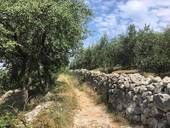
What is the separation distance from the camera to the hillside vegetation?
65.7 m

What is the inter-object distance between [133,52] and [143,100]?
6758 cm

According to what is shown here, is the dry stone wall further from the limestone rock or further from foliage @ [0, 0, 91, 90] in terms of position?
foliage @ [0, 0, 91, 90]

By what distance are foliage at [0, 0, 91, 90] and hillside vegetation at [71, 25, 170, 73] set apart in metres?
26.1

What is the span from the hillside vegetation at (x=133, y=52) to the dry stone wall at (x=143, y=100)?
3705cm

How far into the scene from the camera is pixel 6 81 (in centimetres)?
3247

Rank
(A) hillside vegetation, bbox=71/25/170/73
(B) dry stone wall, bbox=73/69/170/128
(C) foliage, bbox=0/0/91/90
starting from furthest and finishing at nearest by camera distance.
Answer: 1. (A) hillside vegetation, bbox=71/25/170/73
2. (C) foliage, bbox=0/0/91/90
3. (B) dry stone wall, bbox=73/69/170/128

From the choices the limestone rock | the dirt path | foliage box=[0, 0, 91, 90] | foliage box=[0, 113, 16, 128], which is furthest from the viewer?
foliage box=[0, 0, 91, 90]

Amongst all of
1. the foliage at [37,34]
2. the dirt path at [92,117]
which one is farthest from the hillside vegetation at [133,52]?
the dirt path at [92,117]

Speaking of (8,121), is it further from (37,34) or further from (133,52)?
(133,52)

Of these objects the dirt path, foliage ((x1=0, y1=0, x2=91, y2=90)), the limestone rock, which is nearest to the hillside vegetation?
foliage ((x1=0, y1=0, x2=91, y2=90))

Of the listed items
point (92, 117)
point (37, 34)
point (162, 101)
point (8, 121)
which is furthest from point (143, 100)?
point (37, 34)

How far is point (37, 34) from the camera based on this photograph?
2725 centimetres

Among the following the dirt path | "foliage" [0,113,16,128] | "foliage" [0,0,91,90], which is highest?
"foliage" [0,0,91,90]

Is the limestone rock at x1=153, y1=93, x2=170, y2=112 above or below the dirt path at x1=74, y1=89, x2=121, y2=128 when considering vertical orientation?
above
